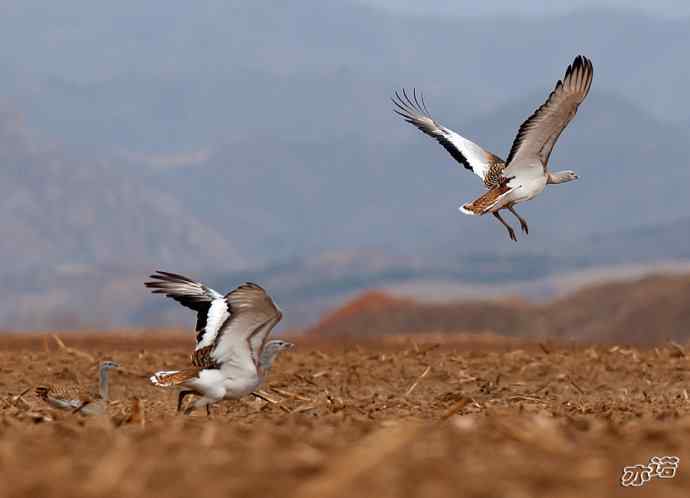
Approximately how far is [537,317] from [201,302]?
5245 cm

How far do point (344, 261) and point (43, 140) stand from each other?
59689 mm

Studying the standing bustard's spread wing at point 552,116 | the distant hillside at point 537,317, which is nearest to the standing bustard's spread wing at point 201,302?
the standing bustard's spread wing at point 552,116

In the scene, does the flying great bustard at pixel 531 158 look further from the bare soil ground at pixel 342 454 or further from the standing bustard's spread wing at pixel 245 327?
the standing bustard's spread wing at pixel 245 327

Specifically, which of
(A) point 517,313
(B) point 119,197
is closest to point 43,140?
(B) point 119,197

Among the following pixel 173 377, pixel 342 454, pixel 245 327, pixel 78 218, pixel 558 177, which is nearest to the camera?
pixel 342 454

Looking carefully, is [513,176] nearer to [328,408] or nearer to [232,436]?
[328,408]

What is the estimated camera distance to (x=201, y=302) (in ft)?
34.4

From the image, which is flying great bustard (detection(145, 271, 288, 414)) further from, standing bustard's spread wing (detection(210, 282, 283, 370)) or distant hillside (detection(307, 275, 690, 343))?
distant hillside (detection(307, 275, 690, 343))

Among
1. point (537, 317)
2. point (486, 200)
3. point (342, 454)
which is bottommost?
point (342, 454)

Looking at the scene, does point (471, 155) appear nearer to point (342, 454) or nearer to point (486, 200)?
point (486, 200)

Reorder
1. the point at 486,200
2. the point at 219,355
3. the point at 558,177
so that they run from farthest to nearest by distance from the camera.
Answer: the point at 558,177 → the point at 486,200 → the point at 219,355

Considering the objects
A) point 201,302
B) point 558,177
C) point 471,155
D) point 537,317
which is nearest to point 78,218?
point 537,317

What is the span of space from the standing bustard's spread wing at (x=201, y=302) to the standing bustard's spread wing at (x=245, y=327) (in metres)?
0.09

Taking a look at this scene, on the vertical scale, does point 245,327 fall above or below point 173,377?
above
